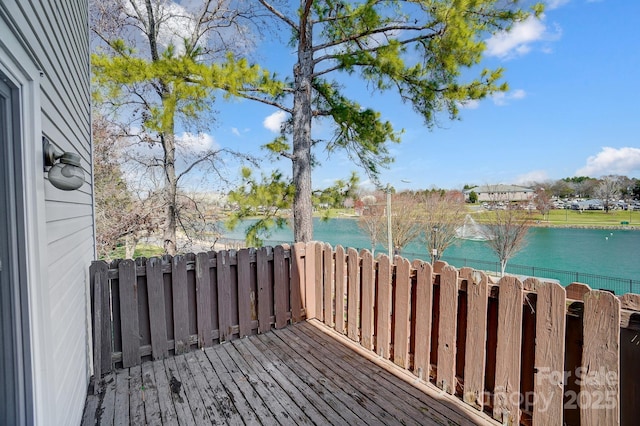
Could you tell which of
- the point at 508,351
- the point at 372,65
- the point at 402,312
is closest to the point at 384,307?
the point at 402,312

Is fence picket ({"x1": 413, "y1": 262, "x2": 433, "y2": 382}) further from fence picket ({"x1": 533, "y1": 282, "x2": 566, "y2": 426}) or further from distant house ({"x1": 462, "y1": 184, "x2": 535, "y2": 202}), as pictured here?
distant house ({"x1": 462, "y1": 184, "x2": 535, "y2": 202})

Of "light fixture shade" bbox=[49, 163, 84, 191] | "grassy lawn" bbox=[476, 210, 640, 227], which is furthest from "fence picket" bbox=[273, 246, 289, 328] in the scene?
"grassy lawn" bbox=[476, 210, 640, 227]

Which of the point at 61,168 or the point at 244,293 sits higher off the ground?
the point at 61,168

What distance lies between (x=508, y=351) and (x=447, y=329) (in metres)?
0.41

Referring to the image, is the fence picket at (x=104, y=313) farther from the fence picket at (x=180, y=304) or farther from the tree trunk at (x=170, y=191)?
the tree trunk at (x=170, y=191)

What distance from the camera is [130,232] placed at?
6.79 m

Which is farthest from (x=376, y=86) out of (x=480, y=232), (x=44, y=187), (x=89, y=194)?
(x=480, y=232)

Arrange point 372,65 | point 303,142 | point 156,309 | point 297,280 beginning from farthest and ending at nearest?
point 303,142 < point 372,65 < point 297,280 < point 156,309

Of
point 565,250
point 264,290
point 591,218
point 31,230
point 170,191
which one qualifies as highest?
point 170,191

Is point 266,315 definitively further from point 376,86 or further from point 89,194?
point 376,86

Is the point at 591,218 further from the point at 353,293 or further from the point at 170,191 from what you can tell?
the point at 170,191

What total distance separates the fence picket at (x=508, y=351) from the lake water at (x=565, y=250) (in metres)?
13.3

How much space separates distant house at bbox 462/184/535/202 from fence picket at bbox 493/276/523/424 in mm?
22309

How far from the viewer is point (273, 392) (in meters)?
2.30
